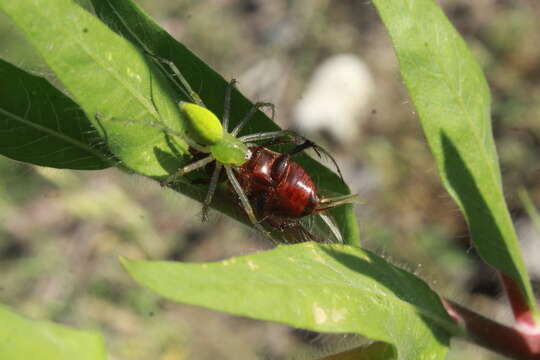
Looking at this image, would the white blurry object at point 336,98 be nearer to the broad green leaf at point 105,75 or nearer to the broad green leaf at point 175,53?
the broad green leaf at point 175,53

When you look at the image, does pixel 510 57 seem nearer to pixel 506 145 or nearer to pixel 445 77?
pixel 506 145

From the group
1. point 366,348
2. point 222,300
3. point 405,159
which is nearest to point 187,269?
point 222,300

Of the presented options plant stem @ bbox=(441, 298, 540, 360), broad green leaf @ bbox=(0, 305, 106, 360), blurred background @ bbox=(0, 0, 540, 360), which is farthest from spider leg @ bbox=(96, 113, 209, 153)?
blurred background @ bbox=(0, 0, 540, 360)

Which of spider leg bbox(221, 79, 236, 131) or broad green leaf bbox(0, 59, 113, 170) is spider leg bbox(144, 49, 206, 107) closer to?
spider leg bbox(221, 79, 236, 131)

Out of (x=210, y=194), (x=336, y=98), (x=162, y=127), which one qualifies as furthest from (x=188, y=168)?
(x=336, y=98)

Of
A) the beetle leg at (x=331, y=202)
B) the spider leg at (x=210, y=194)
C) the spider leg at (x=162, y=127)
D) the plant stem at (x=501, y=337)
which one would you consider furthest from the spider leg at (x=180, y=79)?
the plant stem at (x=501, y=337)

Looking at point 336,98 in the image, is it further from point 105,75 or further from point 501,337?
point 105,75
